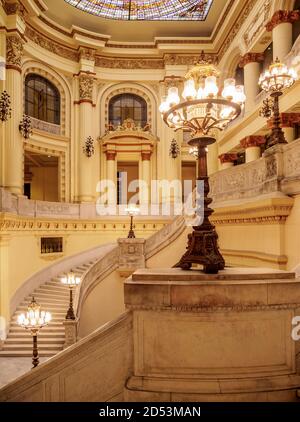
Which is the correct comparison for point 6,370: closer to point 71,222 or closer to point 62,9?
point 71,222

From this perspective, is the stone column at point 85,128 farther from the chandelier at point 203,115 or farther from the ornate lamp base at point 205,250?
the ornate lamp base at point 205,250

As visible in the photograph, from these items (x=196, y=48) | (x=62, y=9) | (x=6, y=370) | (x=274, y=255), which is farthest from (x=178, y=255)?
(x=62, y=9)

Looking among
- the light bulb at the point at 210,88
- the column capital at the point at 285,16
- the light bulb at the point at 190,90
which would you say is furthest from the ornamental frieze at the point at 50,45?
the light bulb at the point at 210,88

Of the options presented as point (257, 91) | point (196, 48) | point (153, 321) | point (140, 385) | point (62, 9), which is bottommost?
point (140, 385)

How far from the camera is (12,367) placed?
407 inches

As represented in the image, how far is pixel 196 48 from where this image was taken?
18625 mm

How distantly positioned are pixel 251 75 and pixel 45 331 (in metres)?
13.9

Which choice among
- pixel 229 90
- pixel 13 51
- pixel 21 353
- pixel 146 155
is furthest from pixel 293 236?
pixel 13 51

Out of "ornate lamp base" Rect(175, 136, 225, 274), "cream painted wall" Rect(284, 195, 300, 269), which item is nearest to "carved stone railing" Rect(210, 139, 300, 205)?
"cream painted wall" Rect(284, 195, 300, 269)

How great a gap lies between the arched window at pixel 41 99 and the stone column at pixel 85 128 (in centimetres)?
141

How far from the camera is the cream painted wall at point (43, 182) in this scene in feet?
73.7

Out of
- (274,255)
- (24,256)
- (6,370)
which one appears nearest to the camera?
(274,255)

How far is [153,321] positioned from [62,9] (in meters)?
18.6

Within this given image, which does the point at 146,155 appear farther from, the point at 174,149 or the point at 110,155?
the point at 110,155
